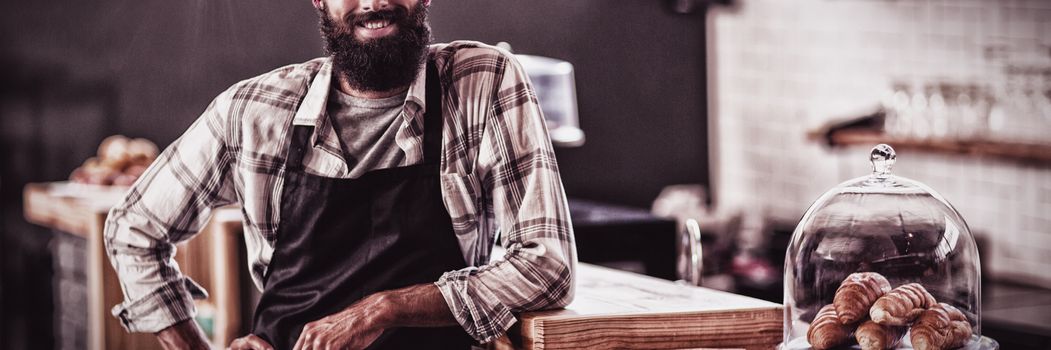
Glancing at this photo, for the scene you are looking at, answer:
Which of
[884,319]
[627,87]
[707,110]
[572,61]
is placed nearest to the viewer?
[884,319]

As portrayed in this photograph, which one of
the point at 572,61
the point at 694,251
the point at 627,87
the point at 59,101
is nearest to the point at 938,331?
the point at 694,251

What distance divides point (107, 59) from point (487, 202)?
3.76 meters

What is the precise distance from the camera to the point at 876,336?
166cm

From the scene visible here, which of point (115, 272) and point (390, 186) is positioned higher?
point (390, 186)

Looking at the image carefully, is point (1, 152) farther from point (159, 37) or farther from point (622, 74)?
point (622, 74)

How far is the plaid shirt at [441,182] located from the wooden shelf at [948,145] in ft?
9.00

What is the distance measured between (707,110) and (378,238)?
14.8 feet

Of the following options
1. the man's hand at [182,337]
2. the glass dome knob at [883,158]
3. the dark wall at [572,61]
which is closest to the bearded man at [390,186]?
the man's hand at [182,337]

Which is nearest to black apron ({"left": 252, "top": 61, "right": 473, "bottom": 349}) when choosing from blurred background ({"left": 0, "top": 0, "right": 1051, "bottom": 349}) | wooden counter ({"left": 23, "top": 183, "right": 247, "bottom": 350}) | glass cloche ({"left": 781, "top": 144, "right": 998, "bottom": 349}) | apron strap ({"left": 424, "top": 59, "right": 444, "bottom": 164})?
apron strap ({"left": 424, "top": 59, "right": 444, "bottom": 164})

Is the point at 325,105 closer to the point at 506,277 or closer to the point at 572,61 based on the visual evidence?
the point at 506,277

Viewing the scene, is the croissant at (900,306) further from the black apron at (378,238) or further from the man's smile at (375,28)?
the man's smile at (375,28)

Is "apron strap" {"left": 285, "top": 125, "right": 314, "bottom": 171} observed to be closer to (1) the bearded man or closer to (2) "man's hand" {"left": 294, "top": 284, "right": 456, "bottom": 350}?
(1) the bearded man

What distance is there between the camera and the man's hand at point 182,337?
7.54ft

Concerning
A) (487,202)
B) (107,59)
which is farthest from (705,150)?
(487,202)
